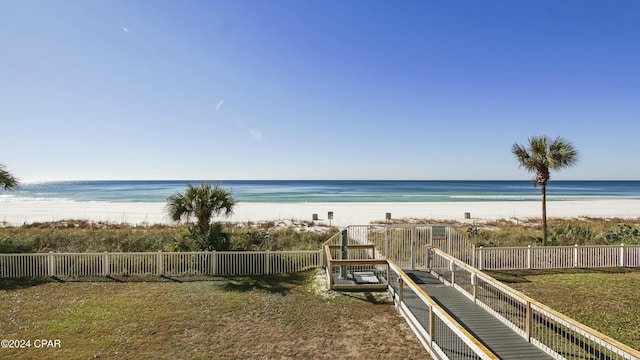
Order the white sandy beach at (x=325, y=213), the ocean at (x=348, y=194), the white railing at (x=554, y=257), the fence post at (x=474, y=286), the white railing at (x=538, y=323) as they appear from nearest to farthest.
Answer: the white railing at (x=538, y=323)
the fence post at (x=474, y=286)
the white railing at (x=554, y=257)
the white sandy beach at (x=325, y=213)
the ocean at (x=348, y=194)

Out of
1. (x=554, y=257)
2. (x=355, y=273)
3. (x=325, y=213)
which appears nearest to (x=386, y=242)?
(x=355, y=273)

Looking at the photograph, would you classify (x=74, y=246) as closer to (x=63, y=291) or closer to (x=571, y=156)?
(x=63, y=291)

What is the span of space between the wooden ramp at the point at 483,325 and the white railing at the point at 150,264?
4.79 meters

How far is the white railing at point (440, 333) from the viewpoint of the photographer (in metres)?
4.36

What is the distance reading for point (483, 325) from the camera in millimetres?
6219

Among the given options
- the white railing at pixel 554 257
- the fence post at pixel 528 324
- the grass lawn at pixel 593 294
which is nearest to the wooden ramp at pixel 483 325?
the fence post at pixel 528 324

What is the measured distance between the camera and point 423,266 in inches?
392

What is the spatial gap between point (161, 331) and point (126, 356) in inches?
36.3

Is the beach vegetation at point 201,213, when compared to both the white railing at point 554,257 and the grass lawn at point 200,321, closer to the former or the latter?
the grass lawn at point 200,321

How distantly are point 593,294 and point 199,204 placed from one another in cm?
1295

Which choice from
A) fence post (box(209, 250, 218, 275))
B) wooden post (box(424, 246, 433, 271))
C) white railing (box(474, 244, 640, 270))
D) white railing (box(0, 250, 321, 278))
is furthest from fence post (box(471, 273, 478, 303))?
fence post (box(209, 250, 218, 275))

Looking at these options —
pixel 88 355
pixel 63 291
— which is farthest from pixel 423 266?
pixel 63 291

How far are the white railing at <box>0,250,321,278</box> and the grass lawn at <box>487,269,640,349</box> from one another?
7.50m

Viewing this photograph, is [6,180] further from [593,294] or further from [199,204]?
[593,294]
